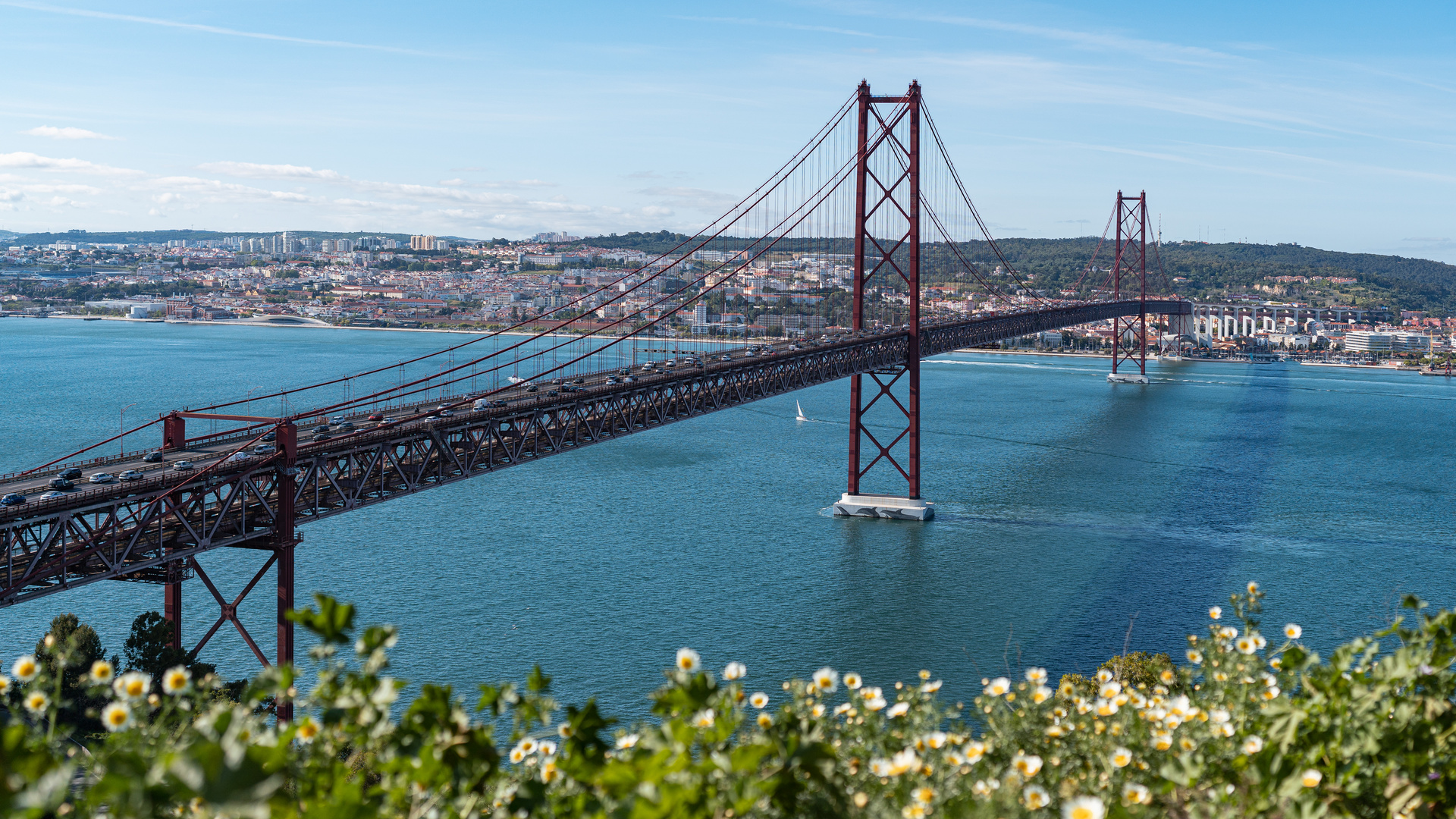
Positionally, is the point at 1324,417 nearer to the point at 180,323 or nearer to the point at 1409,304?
the point at 1409,304

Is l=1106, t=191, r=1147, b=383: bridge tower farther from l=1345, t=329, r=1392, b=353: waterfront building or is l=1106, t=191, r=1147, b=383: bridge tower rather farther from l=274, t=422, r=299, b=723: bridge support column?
l=274, t=422, r=299, b=723: bridge support column

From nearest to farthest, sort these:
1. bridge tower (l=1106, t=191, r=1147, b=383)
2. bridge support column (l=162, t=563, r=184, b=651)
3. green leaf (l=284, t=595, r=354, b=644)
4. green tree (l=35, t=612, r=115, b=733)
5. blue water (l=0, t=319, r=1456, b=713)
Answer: green leaf (l=284, t=595, r=354, b=644) < green tree (l=35, t=612, r=115, b=733) < bridge support column (l=162, t=563, r=184, b=651) < blue water (l=0, t=319, r=1456, b=713) < bridge tower (l=1106, t=191, r=1147, b=383)

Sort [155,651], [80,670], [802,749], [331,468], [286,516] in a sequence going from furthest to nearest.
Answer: [331,468]
[286,516]
[155,651]
[80,670]
[802,749]

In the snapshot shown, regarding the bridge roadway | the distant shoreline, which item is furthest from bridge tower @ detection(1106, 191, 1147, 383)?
the bridge roadway

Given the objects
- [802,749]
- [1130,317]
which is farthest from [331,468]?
[1130,317]

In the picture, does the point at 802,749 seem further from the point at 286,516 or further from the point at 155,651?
the point at 155,651

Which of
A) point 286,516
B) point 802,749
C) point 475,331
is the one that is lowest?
point 286,516
